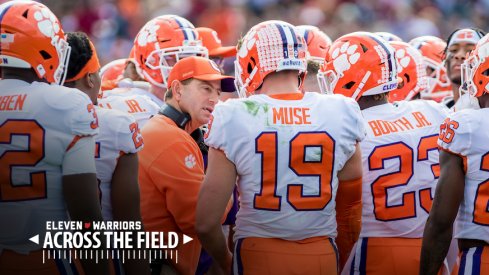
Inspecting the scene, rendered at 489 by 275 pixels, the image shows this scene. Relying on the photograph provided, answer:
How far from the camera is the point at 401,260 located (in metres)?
4.42

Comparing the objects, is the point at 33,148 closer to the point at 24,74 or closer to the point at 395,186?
the point at 24,74

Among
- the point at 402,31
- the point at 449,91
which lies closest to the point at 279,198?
the point at 449,91

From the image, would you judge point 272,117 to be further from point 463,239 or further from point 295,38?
point 463,239

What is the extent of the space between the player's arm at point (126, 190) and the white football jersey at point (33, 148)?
36 cm

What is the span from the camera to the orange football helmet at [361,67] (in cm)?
466

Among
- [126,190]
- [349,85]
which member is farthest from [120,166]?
[349,85]

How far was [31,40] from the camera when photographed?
382 centimetres

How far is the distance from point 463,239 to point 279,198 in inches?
37.4

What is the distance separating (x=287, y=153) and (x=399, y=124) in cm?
88

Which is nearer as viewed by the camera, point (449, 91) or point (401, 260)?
point (401, 260)

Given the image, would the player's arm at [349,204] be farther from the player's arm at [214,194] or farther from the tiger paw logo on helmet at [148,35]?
the tiger paw logo on helmet at [148,35]

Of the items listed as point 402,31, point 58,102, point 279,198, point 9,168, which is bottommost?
point 402,31

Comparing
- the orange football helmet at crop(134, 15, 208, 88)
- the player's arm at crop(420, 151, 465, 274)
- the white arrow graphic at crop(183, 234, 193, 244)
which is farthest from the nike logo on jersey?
the orange football helmet at crop(134, 15, 208, 88)

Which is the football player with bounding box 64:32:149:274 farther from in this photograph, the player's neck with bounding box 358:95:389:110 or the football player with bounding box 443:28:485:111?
the football player with bounding box 443:28:485:111
